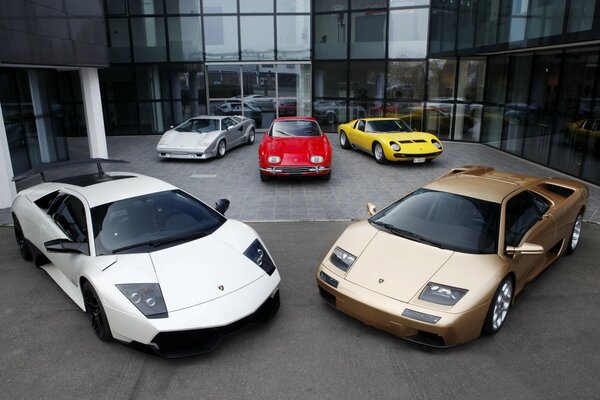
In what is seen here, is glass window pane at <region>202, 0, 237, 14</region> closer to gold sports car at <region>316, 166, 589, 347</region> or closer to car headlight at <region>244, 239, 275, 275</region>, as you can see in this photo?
gold sports car at <region>316, 166, 589, 347</region>

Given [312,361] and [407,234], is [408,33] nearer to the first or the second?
[407,234]

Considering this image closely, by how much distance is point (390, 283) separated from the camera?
14.2 feet

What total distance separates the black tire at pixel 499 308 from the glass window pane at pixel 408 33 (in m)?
14.5

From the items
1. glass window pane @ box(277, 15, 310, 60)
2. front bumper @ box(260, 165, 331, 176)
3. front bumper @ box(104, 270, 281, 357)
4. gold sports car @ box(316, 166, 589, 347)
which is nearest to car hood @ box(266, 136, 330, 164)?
front bumper @ box(260, 165, 331, 176)

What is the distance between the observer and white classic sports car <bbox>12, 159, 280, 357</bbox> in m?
3.96

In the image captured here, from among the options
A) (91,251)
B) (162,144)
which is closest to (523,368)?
(91,251)

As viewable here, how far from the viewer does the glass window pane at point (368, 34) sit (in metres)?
17.5

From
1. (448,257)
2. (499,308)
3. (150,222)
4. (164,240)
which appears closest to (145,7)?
(150,222)

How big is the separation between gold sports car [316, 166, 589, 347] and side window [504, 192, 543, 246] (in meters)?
0.01

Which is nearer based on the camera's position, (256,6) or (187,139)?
(187,139)

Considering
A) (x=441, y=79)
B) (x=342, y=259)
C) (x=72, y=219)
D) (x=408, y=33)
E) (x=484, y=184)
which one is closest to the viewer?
(x=342, y=259)

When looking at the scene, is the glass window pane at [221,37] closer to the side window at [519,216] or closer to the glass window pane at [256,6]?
the glass window pane at [256,6]

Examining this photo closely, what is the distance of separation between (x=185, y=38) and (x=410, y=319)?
17.5m

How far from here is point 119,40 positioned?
18.6 m
